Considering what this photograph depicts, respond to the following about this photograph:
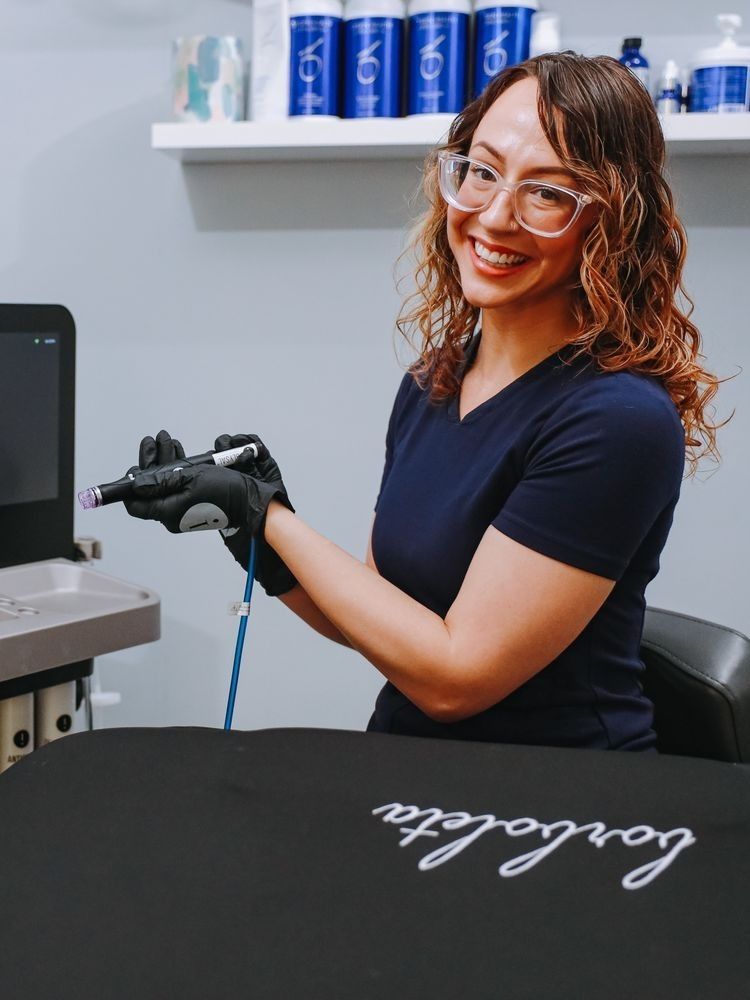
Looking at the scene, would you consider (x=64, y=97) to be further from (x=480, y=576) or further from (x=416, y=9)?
(x=480, y=576)

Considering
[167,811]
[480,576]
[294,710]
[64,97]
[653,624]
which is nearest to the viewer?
[167,811]

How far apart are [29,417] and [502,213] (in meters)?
0.79

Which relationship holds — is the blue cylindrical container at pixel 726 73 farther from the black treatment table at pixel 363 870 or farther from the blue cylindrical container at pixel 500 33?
the black treatment table at pixel 363 870

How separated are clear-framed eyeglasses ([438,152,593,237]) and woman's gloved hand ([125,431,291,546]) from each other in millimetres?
366

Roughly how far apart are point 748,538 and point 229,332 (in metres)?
1.01

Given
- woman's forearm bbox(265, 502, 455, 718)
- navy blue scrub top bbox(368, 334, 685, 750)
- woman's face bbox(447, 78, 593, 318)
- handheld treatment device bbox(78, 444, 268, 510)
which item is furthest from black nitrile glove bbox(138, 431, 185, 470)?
woman's face bbox(447, 78, 593, 318)

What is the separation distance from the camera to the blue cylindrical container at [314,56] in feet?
5.46

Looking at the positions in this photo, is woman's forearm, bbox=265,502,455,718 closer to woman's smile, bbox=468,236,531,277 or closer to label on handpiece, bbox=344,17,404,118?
woman's smile, bbox=468,236,531,277

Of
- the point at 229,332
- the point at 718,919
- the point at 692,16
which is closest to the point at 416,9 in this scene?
the point at 692,16

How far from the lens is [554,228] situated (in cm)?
103

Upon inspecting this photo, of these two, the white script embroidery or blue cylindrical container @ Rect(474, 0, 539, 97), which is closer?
the white script embroidery

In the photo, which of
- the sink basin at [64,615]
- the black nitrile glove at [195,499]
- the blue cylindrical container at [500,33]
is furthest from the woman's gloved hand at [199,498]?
the blue cylindrical container at [500,33]

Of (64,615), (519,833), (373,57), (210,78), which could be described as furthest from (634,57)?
(519,833)

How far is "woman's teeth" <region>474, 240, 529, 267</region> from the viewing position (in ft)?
3.49
